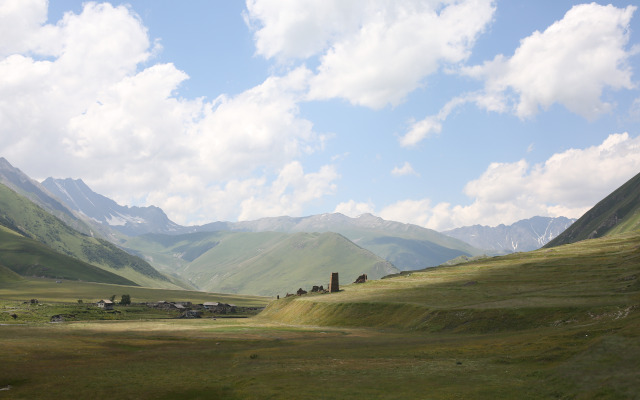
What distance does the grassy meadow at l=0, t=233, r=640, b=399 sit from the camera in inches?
1396

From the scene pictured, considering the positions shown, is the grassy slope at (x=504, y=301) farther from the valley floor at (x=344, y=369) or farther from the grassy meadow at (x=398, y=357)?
the valley floor at (x=344, y=369)

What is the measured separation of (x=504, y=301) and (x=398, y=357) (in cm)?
4269

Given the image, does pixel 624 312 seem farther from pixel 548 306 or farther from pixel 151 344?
pixel 151 344

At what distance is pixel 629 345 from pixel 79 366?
51.6 m

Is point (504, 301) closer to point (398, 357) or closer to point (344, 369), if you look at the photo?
point (398, 357)

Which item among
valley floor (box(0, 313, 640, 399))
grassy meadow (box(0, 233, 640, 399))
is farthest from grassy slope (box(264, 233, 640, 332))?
valley floor (box(0, 313, 640, 399))

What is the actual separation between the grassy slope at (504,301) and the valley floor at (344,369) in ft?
50.6

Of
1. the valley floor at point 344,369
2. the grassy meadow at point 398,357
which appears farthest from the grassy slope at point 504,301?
the valley floor at point 344,369

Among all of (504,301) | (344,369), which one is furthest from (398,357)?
(504,301)

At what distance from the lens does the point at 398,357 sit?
171 feet

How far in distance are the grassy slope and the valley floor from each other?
15422 mm

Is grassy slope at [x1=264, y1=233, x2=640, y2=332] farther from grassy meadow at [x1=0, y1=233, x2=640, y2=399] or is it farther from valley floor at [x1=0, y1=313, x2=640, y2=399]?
valley floor at [x1=0, y1=313, x2=640, y2=399]

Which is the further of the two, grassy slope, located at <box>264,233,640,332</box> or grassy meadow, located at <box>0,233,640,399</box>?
grassy slope, located at <box>264,233,640,332</box>

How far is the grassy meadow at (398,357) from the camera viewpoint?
3547cm
